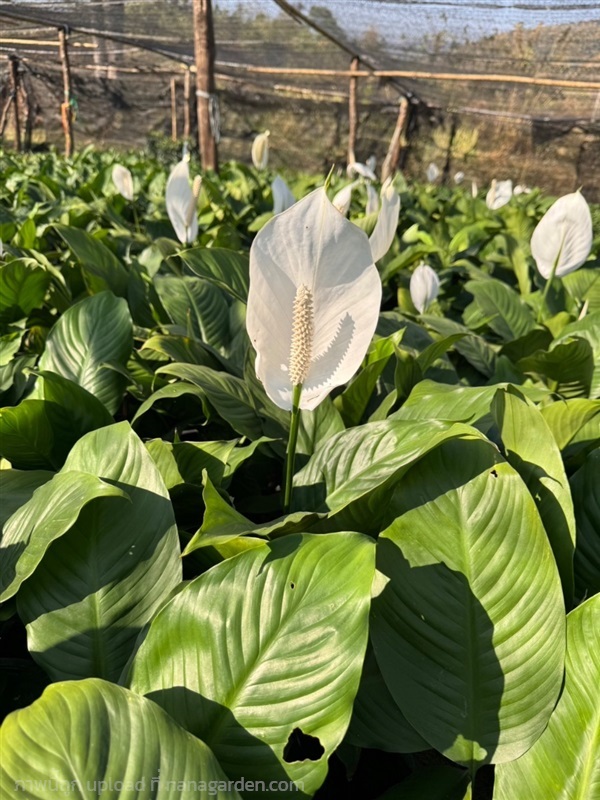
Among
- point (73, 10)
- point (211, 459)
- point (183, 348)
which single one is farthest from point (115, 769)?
point (73, 10)

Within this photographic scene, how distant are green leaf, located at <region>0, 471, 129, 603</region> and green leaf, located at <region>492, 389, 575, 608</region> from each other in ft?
1.69

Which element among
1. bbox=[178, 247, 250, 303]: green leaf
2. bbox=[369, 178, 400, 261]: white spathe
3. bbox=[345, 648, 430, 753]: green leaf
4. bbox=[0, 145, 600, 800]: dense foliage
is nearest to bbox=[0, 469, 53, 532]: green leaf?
bbox=[0, 145, 600, 800]: dense foliage

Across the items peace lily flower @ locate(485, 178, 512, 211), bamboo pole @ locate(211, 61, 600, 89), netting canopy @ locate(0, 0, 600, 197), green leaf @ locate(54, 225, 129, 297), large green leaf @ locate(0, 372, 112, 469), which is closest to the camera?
large green leaf @ locate(0, 372, 112, 469)

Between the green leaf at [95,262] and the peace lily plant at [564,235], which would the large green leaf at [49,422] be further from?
the peace lily plant at [564,235]

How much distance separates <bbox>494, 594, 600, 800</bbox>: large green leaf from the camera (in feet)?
2.28

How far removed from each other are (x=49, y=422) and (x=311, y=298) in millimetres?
670

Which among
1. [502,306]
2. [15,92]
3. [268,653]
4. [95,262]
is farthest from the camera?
[15,92]

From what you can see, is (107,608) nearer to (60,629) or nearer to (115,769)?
(60,629)

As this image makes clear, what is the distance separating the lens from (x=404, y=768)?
91 cm

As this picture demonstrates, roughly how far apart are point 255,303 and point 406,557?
1.14ft

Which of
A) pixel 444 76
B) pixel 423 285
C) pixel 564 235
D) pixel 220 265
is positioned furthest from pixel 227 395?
pixel 444 76

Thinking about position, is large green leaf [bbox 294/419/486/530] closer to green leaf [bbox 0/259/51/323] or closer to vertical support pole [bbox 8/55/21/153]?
green leaf [bbox 0/259/51/323]

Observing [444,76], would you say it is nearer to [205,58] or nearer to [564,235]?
[205,58]

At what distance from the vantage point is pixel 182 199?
190 cm
